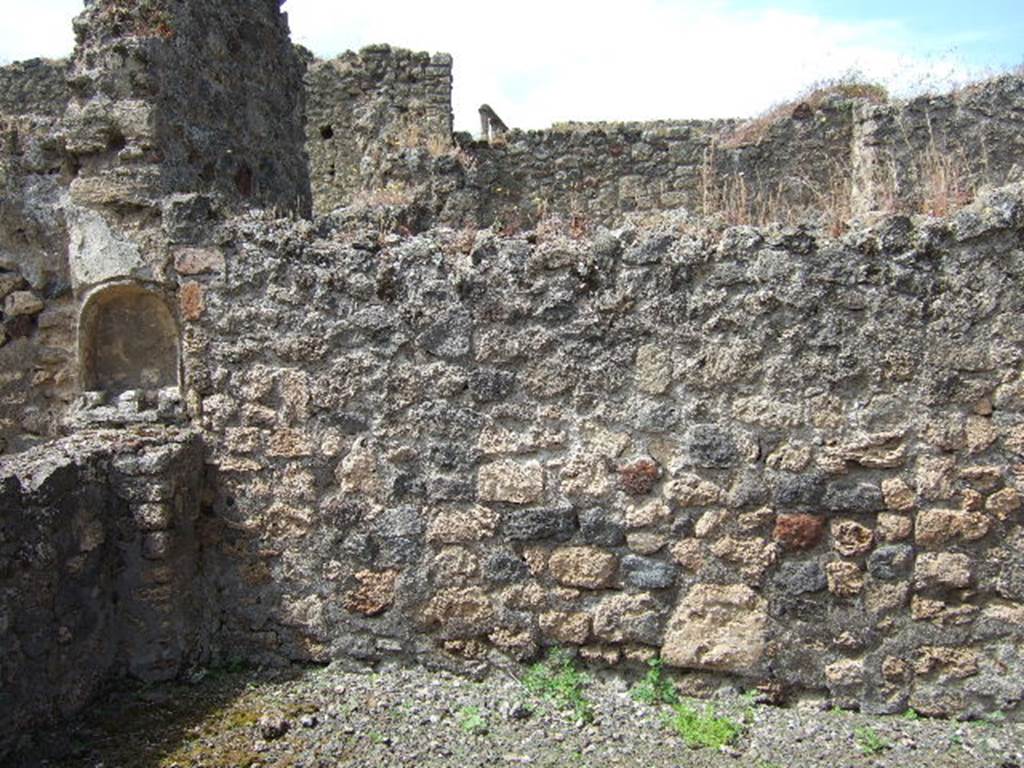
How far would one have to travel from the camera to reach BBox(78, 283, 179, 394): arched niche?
4773 millimetres

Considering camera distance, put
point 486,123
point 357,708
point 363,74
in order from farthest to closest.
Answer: point 486,123 → point 363,74 → point 357,708

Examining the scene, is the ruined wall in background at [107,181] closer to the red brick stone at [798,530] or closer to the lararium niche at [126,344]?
the lararium niche at [126,344]

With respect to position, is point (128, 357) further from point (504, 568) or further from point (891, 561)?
point (891, 561)

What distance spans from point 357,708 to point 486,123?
11761 millimetres

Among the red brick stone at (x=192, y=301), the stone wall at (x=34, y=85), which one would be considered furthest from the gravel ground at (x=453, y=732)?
the stone wall at (x=34, y=85)

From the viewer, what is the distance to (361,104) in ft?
44.6

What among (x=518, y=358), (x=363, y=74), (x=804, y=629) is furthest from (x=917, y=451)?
(x=363, y=74)

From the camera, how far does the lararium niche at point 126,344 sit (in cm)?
477

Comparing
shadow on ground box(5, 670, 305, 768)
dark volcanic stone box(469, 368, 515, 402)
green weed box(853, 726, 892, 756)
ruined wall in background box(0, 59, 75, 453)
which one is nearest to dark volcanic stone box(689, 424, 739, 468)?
dark volcanic stone box(469, 368, 515, 402)

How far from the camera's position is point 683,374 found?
158 inches

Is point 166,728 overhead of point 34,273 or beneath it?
beneath

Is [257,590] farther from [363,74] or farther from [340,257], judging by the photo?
[363,74]

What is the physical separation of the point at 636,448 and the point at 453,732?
1359mm

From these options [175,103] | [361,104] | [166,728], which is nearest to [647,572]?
[166,728]
